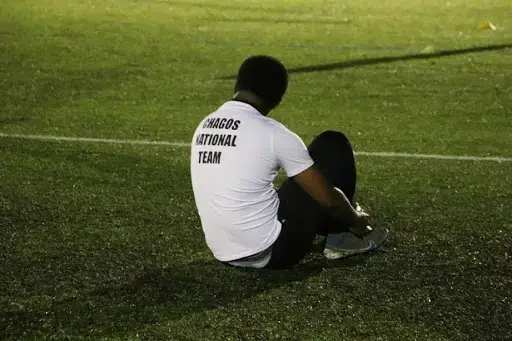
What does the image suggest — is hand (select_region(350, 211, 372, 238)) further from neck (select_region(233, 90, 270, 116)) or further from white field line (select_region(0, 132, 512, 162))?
white field line (select_region(0, 132, 512, 162))

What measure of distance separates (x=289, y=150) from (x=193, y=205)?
2190 mm

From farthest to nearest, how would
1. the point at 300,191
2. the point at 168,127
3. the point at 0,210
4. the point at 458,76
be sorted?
the point at 458,76
the point at 168,127
the point at 0,210
the point at 300,191

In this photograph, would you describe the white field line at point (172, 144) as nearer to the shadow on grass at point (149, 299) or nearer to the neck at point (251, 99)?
the shadow on grass at point (149, 299)

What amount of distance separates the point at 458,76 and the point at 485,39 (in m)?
4.65

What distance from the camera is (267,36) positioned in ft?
57.4

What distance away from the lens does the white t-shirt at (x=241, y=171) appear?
492cm

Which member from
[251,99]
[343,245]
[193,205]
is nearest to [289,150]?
[251,99]

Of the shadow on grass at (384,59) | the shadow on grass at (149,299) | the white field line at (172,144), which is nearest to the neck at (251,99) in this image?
the shadow on grass at (149,299)

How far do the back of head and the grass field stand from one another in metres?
1.13

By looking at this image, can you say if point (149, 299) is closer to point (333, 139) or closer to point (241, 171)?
A: point (241, 171)

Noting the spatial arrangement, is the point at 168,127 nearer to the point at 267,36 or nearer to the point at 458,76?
the point at 458,76

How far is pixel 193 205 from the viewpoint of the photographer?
6957mm

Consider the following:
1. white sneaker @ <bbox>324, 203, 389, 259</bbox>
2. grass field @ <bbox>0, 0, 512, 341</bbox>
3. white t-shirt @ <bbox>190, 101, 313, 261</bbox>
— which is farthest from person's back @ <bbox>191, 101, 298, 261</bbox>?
white sneaker @ <bbox>324, 203, 389, 259</bbox>


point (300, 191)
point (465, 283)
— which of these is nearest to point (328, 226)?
point (300, 191)
